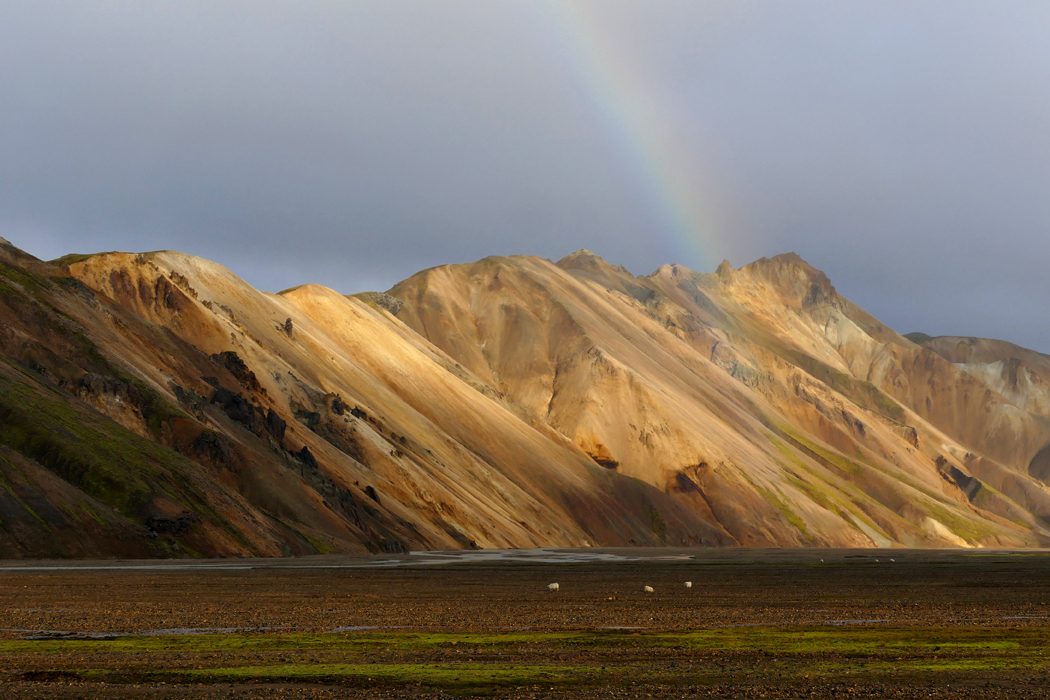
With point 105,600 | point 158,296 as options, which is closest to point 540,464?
point 158,296

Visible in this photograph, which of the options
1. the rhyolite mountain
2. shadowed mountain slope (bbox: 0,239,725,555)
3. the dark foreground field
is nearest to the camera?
the dark foreground field

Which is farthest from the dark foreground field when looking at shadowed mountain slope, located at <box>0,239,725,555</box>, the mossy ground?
shadowed mountain slope, located at <box>0,239,725,555</box>

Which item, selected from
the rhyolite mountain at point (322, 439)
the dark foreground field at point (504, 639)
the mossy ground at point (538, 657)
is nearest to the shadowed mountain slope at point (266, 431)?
the rhyolite mountain at point (322, 439)

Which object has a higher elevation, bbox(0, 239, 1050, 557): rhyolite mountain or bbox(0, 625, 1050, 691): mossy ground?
bbox(0, 239, 1050, 557): rhyolite mountain

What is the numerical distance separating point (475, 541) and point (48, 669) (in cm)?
8770

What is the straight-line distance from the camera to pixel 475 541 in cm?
10525

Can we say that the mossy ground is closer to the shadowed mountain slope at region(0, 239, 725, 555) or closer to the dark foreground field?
the dark foreground field

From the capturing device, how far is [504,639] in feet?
80.2

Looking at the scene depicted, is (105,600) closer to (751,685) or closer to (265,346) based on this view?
(751,685)

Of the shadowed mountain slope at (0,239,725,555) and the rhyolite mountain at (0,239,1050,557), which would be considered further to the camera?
the shadowed mountain slope at (0,239,725,555)

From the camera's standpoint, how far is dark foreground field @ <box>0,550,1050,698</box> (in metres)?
17.7

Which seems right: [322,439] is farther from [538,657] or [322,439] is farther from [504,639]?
[538,657]

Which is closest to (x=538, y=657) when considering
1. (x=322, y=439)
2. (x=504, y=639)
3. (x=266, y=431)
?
(x=504, y=639)

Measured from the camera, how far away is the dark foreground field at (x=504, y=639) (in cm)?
1766
